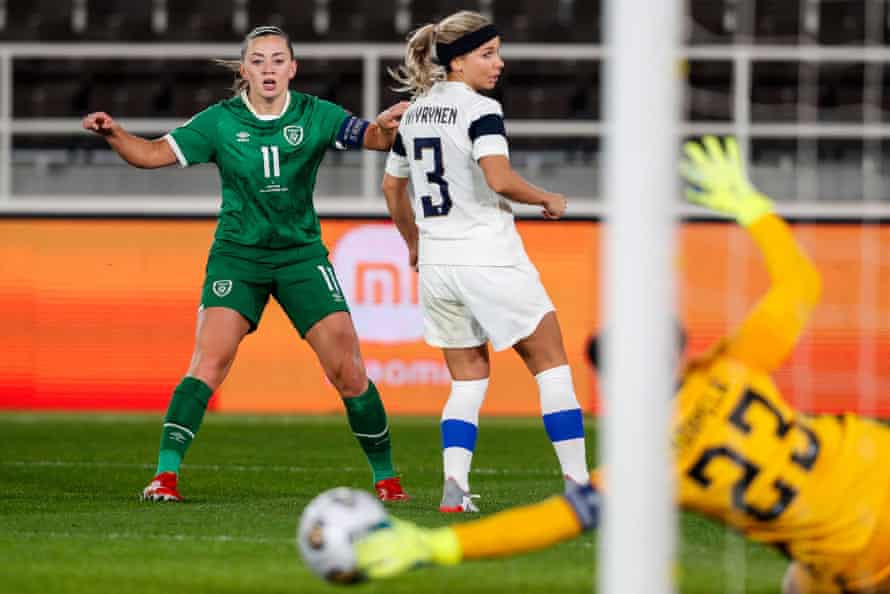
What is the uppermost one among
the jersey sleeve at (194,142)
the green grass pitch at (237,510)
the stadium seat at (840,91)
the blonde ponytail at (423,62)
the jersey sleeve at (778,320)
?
the stadium seat at (840,91)

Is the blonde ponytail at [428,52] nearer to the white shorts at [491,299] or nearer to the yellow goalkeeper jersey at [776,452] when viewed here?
the white shorts at [491,299]

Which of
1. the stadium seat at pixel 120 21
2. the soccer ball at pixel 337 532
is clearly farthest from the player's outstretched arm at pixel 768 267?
the stadium seat at pixel 120 21

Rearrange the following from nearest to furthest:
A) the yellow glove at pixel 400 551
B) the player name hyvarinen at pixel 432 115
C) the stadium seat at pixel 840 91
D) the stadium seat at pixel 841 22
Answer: the yellow glove at pixel 400 551 → the player name hyvarinen at pixel 432 115 → the stadium seat at pixel 840 91 → the stadium seat at pixel 841 22

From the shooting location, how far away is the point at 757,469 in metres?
4.54

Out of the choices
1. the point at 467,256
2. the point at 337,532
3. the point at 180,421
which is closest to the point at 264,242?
the point at 180,421

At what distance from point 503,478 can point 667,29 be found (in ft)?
17.7

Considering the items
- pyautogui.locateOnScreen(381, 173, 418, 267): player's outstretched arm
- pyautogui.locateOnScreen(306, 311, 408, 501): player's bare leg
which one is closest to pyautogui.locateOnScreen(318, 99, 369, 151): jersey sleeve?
pyautogui.locateOnScreen(381, 173, 418, 267): player's outstretched arm

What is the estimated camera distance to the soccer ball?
443 centimetres

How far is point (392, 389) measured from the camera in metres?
13.2

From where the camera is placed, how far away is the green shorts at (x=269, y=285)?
25.7ft

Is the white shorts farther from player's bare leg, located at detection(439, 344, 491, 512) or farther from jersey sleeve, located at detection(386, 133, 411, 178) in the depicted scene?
jersey sleeve, located at detection(386, 133, 411, 178)

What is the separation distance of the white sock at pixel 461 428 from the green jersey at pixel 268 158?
1.05 metres

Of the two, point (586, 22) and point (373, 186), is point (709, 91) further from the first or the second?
point (373, 186)

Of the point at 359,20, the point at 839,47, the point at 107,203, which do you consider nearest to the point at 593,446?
the point at 107,203
